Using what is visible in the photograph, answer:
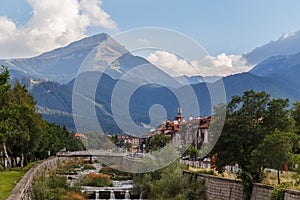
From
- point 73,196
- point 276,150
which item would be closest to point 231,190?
point 276,150

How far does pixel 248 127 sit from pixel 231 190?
4.74 metres

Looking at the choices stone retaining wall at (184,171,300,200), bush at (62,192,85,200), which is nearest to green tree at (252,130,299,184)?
stone retaining wall at (184,171,300,200)

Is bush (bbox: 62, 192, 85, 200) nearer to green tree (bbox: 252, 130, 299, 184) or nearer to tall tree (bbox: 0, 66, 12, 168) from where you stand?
tall tree (bbox: 0, 66, 12, 168)

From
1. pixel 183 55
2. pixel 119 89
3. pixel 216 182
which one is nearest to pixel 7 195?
pixel 216 182

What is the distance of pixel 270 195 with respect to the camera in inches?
937

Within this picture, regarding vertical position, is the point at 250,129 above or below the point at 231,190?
above

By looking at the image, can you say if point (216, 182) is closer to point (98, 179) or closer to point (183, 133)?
point (98, 179)

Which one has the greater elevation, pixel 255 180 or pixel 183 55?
pixel 183 55

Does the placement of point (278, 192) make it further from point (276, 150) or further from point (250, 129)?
point (250, 129)

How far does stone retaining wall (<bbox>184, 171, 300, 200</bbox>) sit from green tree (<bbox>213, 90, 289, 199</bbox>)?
111cm

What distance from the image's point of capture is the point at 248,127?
2788cm

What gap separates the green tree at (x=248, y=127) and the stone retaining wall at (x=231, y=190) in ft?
3.65

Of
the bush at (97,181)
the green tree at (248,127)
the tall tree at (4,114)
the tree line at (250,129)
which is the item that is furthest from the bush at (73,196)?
the green tree at (248,127)

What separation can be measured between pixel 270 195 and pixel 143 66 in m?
37.0
